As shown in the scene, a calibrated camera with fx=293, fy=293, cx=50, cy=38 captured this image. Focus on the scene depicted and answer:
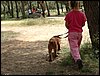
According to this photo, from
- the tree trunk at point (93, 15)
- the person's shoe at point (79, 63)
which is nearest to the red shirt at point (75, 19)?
the person's shoe at point (79, 63)

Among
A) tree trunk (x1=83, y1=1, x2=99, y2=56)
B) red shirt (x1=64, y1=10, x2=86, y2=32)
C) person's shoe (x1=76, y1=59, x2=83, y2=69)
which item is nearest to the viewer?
person's shoe (x1=76, y1=59, x2=83, y2=69)

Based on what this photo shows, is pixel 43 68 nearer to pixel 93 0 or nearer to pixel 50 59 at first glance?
pixel 50 59

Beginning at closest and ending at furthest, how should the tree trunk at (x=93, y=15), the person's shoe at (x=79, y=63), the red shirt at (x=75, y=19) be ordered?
1. the person's shoe at (x=79, y=63)
2. the red shirt at (x=75, y=19)
3. the tree trunk at (x=93, y=15)

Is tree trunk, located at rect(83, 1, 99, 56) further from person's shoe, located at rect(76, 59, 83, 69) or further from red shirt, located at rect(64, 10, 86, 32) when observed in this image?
person's shoe, located at rect(76, 59, 83, 69)

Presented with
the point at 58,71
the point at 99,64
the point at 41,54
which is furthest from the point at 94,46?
the point at 41,54

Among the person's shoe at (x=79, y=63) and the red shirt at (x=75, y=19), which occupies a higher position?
the red shirt at (x=75, y=19)

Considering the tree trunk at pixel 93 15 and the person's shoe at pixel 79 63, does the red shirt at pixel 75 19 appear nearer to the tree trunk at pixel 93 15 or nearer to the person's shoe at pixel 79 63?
the person's shoe at pixel 79 63

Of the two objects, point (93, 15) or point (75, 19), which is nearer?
point (75, 19)

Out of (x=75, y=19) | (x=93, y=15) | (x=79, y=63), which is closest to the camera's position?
(x=79, y=63)

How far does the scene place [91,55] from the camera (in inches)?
297

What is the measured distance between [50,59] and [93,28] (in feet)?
4.71

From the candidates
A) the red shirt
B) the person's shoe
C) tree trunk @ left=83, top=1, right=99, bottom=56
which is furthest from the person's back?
tree trunk @ left=83, top=1, right=99, bottom=56

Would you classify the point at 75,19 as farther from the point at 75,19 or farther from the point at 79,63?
the point at 79,63

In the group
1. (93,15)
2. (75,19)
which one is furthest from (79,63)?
(93,15)
